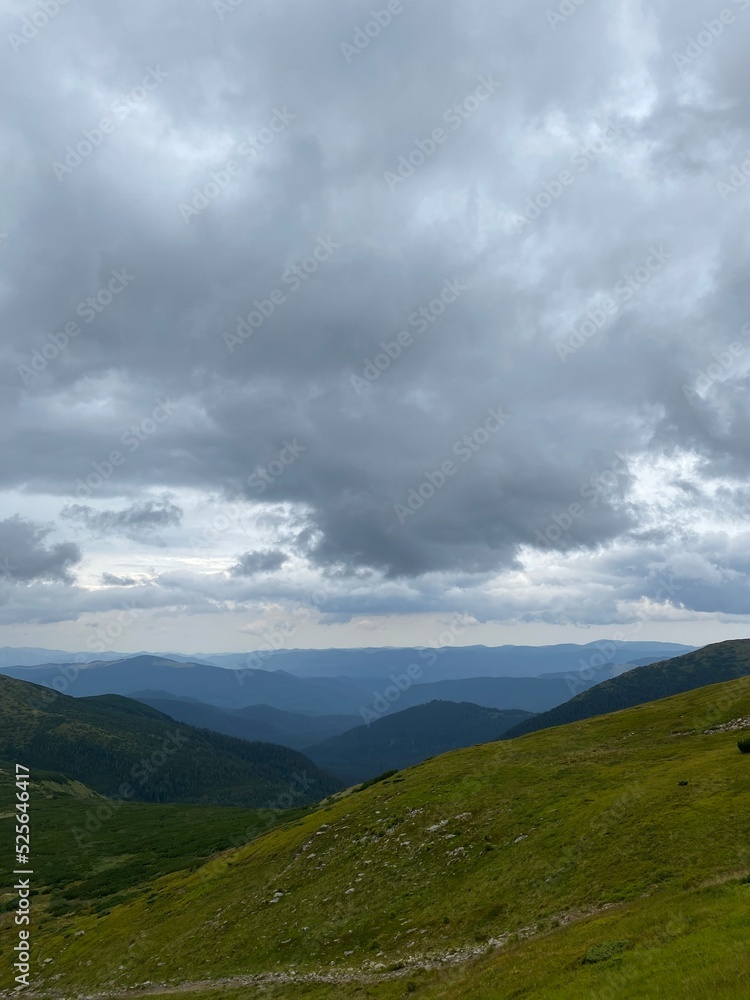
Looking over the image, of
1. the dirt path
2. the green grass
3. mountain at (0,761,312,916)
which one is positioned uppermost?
the green grass

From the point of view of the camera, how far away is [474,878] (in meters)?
35.6

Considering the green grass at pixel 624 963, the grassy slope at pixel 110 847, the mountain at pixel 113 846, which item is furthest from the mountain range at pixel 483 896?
the mountain at pixel 113 846

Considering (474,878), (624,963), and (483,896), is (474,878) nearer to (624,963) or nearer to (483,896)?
(483,896)

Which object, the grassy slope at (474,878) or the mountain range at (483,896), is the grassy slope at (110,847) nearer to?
the mountain range at (483,896)

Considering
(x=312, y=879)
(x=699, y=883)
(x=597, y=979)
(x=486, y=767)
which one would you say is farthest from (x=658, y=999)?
(x=486, y=767)

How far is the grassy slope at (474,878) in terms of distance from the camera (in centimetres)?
2598

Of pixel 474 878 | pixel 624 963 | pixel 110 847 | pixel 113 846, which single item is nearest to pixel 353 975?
pixel 474 878

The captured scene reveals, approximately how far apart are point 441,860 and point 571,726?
45.6 m

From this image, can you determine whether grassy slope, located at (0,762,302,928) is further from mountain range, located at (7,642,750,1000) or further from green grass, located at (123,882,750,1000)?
green grass, located at (123,882,750,1000)

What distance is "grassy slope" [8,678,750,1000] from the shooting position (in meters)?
26.0

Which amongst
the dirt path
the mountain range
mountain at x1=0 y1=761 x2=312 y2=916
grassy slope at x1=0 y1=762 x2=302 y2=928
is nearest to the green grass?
the mountain range

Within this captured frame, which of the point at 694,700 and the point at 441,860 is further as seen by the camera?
the point at 694,700

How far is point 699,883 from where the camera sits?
84.3 ft

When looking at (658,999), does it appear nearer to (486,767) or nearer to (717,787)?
(717,787)
